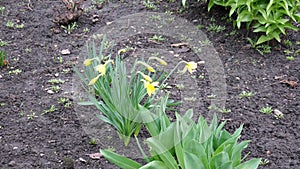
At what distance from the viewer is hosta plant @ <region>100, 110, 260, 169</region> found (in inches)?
99.1

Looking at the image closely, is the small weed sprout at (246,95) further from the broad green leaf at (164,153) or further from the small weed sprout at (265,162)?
the broad green leaf at (164,153)

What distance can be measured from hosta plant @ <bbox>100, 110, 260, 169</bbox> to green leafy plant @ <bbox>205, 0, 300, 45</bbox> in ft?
6.59

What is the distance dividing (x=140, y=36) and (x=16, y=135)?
6.17 ft

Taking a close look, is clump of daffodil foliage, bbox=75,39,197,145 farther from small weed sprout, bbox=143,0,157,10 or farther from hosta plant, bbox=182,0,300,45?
small weed sprout, bbox=143,0,157,10

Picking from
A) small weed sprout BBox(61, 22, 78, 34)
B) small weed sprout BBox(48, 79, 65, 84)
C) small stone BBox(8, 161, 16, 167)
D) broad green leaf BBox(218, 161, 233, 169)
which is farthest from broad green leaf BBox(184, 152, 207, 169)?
small weed sprout BBox(61, 22, 78, 34)

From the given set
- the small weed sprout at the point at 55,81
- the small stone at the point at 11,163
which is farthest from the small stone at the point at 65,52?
the small stone at the point at 11,163

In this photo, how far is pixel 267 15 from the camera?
444cm

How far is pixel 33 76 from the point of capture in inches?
169

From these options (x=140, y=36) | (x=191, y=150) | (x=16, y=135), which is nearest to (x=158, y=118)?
(x=191, y=150)

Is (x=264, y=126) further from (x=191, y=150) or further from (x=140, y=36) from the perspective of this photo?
(x=140, y=36)

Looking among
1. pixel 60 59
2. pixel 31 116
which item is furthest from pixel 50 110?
pixel 60 59

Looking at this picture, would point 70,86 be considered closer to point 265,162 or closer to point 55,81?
point 55,81

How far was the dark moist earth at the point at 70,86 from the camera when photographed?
3.33 metres

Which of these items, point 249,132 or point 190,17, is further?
point 190,17
